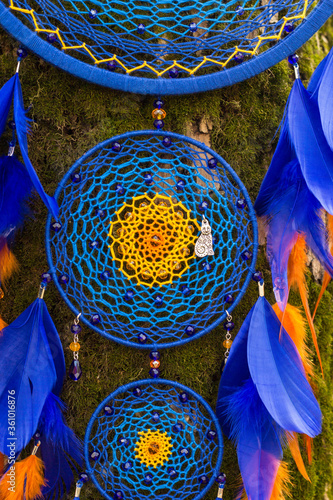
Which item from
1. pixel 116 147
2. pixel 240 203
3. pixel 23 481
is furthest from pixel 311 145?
pixel 23 481

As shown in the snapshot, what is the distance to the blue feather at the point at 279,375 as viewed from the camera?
0.83 meters

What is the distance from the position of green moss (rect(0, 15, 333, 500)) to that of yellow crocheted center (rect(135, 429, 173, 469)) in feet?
0.38

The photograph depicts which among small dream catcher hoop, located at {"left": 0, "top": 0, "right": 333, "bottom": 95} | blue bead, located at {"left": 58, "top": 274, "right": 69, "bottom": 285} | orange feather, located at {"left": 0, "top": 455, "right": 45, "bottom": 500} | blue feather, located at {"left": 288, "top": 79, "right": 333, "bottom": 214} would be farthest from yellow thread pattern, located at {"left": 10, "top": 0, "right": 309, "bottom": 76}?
orange feather, located at {"left": 0, "top": 455, "right": 45, "bottom": 500}

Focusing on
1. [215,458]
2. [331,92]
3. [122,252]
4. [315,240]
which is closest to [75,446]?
[215,458]

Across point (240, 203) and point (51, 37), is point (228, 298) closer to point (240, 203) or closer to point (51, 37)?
point (240, 203)

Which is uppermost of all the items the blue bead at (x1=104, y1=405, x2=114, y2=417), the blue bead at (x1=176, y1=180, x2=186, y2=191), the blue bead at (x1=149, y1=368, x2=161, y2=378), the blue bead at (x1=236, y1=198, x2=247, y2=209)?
the blue bead at (x1=176, y1=180, x2=186, y2=191)

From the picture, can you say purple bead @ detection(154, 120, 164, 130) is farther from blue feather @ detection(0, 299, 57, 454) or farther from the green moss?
blue feather @ detection(0, 299, 57, 454)

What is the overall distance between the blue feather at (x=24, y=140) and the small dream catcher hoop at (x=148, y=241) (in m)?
0.06

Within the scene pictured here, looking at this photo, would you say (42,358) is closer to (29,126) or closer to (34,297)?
(34,297)

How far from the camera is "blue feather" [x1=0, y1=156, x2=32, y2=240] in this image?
0.91 m

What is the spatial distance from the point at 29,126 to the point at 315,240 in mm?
623

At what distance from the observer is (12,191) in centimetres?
91

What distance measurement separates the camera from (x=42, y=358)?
89 centimetres

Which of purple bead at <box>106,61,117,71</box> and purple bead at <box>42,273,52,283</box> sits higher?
purple bead at <box>106,61,117,71</box>
